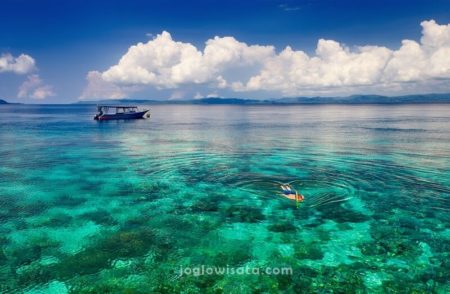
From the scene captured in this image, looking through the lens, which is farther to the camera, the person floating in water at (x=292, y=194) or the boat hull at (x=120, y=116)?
the boat hull at (x=120, y=116)

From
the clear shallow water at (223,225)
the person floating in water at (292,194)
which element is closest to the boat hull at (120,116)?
the clear shallow water at (223,225)

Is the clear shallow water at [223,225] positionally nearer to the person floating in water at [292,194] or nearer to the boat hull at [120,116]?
the person floating in water at [292,194]

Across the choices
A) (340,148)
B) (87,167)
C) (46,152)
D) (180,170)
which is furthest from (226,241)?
(46,152)

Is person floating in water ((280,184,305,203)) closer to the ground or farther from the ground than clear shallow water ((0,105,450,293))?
farther from the ground

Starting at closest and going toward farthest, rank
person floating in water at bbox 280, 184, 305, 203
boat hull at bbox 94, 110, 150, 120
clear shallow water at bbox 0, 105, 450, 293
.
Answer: clear shallow water at bbox 0, 105, 450, 293
person floating in water at bbox 280, 184, 305, 203
boat hull at bbox 94, 110, 150, 120

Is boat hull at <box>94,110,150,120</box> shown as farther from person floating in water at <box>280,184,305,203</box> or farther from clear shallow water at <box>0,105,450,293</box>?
person floating in water at <box>280,184,305,203</box>

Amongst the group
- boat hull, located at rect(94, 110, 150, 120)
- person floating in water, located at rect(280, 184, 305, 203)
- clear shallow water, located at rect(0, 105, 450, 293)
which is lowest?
clear shallow water, located at rect(0, 105, 450, 293)

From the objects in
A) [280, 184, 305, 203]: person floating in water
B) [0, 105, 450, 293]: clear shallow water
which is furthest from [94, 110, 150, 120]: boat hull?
[280, 184, 305, 203]: person floating in water

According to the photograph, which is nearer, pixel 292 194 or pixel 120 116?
pixel 292 194

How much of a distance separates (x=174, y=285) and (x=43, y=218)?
13.4m

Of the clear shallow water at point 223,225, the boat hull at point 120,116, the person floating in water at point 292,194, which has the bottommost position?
the clear shallow water at point 223,225

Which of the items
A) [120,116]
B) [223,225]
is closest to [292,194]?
[223,225]

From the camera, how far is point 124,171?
3766cm

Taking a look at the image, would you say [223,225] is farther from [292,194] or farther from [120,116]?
[120,116]
